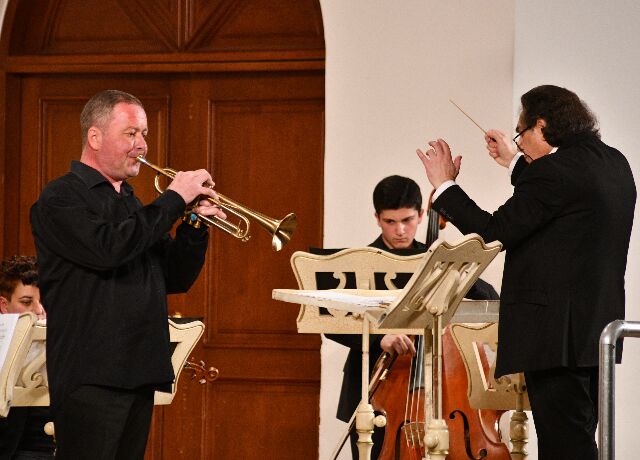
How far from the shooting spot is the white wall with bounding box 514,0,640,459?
4.91m

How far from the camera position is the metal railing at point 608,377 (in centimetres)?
241

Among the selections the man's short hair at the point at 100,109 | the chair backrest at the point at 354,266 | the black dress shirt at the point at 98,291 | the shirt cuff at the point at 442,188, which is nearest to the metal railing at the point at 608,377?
the shirt cuff at the point at 442,188

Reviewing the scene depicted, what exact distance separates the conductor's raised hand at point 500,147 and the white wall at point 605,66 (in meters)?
1.26

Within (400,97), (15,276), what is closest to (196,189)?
(15,276)

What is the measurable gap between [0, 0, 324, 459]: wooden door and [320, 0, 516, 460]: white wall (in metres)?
0.29

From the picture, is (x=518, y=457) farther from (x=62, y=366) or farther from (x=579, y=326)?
(x=62, y=366)

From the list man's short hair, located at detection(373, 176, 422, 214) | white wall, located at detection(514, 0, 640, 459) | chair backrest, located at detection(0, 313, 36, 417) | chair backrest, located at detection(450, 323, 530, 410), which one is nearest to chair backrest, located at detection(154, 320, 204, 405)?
chair backrest, located at detection(0, 313, 36, 417)

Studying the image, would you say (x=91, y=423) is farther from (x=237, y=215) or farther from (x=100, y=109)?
(x=100, y=109)

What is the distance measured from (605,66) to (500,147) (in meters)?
1.39

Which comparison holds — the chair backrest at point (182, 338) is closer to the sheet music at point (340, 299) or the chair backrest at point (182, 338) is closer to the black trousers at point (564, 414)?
the sheet music at point (340, 299)

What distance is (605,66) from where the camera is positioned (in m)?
4.98

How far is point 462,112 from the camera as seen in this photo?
16.9ft

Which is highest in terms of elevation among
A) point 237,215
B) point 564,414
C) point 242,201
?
point 242,201

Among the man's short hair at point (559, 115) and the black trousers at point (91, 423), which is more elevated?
the man's short hair at point (559, 115)
